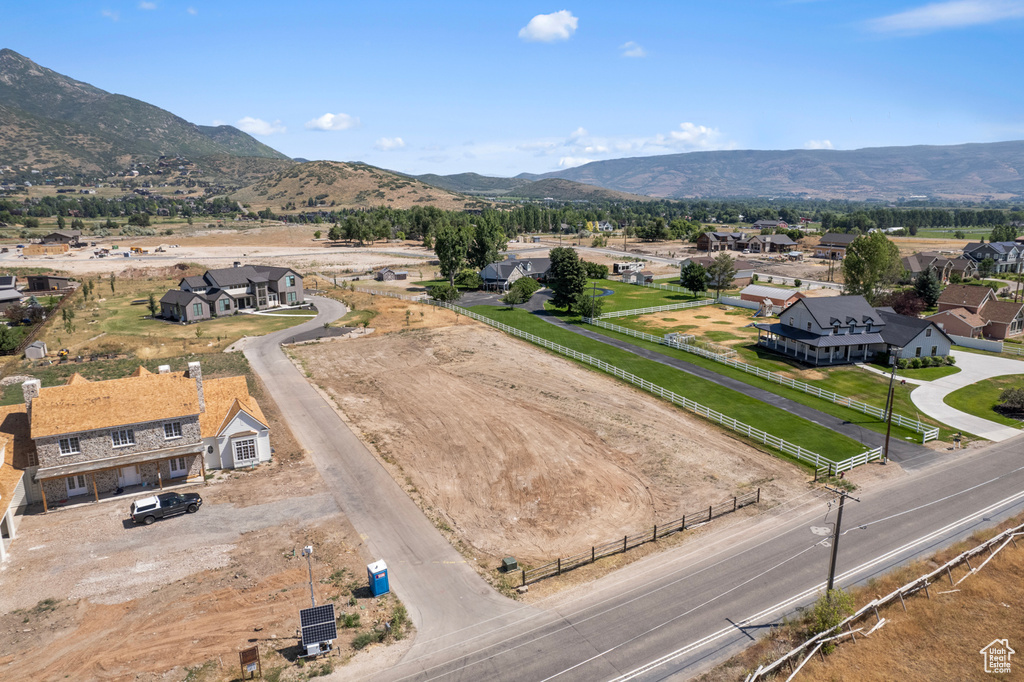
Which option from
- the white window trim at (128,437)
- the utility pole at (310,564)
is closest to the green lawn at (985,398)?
the utility pole at (310,564)

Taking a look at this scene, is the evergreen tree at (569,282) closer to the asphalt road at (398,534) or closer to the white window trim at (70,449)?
the asphalt road at (398,534)

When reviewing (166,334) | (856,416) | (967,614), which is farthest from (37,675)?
(166,334)

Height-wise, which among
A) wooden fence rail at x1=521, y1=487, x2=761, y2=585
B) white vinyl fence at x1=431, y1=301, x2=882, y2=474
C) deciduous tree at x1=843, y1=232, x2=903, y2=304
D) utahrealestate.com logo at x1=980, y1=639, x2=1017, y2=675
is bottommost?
utahrealestate.com logo at x1=980, y1=639, x2=1017, y2=675

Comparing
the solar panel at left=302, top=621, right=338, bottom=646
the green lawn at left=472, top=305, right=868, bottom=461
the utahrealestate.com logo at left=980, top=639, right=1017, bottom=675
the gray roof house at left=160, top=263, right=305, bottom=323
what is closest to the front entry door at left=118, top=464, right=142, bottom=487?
the solar panel at left=302, top=621, right=338, bottom=646

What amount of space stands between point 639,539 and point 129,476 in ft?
97.2

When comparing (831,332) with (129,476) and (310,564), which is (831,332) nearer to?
(310,564)

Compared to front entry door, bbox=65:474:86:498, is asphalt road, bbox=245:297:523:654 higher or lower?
lower

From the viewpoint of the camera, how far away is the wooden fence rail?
27.3 meters

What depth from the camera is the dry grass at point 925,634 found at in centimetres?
2108

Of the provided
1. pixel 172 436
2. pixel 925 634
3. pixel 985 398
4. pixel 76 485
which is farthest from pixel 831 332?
pixel 76 485

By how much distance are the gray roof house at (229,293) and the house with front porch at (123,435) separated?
150 ft

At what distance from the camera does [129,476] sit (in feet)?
116

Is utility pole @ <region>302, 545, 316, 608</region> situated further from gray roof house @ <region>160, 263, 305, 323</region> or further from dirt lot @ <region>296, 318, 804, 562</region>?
gray roof house @ <region>160, 263, 305, 323</region>

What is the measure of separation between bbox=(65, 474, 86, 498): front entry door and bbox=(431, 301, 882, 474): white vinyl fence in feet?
135
